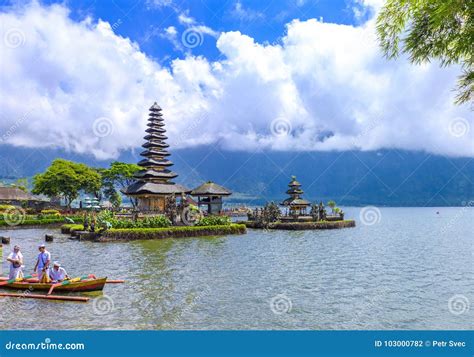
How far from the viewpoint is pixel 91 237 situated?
124 ft

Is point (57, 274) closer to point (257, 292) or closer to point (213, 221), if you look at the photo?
point (257, 292)

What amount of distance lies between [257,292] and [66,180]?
216ft

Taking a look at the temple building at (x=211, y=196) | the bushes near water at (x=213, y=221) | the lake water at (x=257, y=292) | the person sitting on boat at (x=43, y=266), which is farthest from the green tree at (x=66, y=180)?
the person sitting on boat at (x=43, y=266)

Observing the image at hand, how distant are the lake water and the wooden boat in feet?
1.84

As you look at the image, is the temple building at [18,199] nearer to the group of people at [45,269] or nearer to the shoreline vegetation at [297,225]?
the shoreline vegetation at [297,225]

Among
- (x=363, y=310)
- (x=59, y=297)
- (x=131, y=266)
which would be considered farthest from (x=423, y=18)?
(x=131, y=266)

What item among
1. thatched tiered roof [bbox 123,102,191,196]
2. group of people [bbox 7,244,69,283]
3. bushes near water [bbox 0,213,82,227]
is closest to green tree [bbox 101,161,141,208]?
thatched tiered roof [bbox 123,102,191,196]

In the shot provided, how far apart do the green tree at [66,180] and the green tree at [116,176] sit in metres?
5.40

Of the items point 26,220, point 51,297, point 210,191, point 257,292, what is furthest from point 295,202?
point 51,297

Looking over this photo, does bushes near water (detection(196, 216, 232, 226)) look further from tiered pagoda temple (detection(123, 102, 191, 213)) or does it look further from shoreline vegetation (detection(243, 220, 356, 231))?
shoreline vegetation (detection(243, 220, 356, 231))

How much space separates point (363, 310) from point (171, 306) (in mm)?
7163

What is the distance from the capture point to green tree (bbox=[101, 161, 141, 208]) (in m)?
86.2

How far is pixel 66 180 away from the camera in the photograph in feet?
246

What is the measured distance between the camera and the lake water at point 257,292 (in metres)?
13.7
